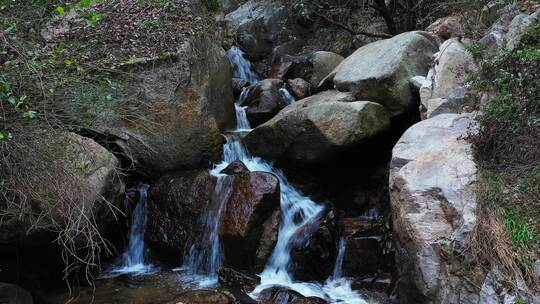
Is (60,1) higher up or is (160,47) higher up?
(60,1)

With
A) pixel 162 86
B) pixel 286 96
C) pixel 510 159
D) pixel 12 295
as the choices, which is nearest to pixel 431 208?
pixel 510 159

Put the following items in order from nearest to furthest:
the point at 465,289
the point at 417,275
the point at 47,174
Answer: the point at 465,289 < the point at 417,275 < the point at 47,174

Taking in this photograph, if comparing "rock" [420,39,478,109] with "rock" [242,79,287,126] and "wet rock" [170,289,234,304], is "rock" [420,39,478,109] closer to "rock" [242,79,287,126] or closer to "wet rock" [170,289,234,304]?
"rock" [242,79,287,126]

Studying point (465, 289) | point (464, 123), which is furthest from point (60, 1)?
point (465, 289)

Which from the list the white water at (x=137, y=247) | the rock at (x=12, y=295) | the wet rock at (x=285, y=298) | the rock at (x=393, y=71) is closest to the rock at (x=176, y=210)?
the white water at (x=137, y=247)

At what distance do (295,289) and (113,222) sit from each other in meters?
2.91

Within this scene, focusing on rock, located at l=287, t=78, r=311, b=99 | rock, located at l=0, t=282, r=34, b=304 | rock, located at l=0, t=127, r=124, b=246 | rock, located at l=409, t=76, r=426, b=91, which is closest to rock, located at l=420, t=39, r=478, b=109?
rock, located at l=409, t=76, r=426, b=91

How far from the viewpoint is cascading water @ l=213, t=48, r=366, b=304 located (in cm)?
574

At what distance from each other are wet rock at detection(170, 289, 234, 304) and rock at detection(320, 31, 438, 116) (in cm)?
392

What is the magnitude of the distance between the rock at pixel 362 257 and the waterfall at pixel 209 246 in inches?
68.6

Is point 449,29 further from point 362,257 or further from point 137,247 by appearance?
point 137,247

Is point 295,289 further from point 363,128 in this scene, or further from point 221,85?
point 221,85

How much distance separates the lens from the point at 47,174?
445 centimetres

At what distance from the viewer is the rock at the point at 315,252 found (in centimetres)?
613
